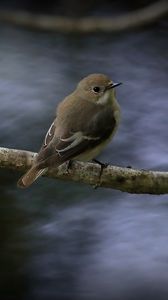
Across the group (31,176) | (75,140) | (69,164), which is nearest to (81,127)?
(75,140)

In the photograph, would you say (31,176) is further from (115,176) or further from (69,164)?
(115,176)

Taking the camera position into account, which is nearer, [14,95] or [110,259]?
[110,259]

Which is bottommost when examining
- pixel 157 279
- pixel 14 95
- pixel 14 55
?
pixel 157 279

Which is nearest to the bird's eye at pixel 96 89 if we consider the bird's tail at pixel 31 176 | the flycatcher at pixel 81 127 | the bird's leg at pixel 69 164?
the flycatcher at pixel 81 127

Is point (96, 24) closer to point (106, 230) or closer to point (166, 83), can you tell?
point (106, 230)

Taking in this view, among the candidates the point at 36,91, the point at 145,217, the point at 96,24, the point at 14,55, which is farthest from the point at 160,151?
the point at 96,24
